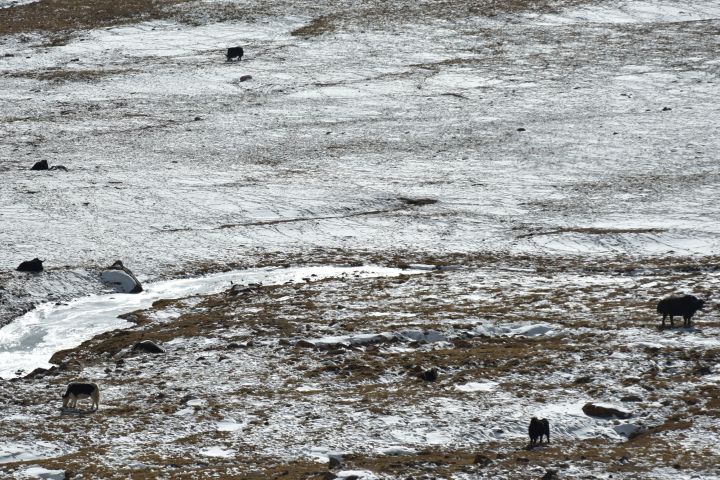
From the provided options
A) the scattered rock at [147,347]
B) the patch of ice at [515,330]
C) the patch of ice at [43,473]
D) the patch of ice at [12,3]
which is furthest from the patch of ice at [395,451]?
the patch of ice at [12,3]

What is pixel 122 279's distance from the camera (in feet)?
96.1

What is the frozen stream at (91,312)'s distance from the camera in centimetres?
2433

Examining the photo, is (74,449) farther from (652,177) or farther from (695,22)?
(695,22)

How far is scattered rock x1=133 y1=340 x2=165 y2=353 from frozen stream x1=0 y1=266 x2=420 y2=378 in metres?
2.13

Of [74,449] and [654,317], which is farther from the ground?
[74,449]

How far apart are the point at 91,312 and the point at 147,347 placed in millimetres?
4724

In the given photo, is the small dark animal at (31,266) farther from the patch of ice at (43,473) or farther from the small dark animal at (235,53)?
the small dark animal at (235,53)

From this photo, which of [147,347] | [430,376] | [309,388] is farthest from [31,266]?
[430,376]

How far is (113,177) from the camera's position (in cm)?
4206

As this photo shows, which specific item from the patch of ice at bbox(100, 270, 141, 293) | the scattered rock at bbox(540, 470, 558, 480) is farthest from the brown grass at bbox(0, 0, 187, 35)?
the scattered rock at bbox(540, 470, 558, 480)

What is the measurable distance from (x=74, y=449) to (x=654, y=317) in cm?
1376

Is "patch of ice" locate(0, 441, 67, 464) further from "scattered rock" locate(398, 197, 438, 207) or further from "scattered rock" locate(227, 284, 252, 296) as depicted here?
"scattered rock" locate(398, 197, 438, 207)

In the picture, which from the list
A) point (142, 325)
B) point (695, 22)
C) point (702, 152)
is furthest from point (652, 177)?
point (695, 22)

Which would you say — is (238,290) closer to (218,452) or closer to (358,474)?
(218,452)
